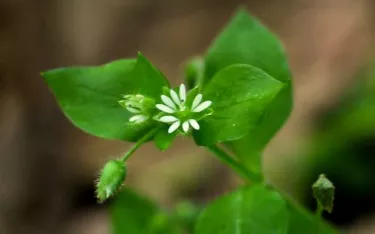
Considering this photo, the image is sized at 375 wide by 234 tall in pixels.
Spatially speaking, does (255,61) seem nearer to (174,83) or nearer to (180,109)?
(180,109)

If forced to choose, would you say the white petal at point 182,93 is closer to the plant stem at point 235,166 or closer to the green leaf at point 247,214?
the plant stem at point 235,166

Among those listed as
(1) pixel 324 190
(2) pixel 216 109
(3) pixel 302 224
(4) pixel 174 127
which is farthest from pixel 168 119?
(3) pixel 302 224

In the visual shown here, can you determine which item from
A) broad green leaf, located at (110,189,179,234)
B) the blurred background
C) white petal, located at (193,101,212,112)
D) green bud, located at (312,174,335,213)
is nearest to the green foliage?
white petal, located at (193,101,212,112)

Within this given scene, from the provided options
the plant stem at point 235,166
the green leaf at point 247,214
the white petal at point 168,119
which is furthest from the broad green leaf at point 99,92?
the green leaf at point 247,214

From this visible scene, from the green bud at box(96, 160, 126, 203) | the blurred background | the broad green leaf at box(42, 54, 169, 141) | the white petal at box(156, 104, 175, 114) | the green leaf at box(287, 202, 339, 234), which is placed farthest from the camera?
the blurred background

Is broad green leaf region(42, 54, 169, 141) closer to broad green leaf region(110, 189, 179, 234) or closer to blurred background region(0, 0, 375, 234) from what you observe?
broad green leaf region(110, 189, 179, 234)

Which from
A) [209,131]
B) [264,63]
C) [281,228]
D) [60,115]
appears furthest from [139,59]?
[60,115]
